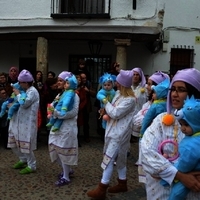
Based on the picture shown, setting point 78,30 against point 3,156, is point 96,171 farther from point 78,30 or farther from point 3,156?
point 78,30

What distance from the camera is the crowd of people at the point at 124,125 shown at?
6.93ft

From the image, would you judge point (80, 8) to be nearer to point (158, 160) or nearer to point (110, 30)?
point (110, 30)

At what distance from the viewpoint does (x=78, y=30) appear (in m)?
10.2

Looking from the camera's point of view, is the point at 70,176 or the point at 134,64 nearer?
the point at 70,176

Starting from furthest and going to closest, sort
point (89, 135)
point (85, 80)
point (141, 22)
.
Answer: point (141, 22) → point (89, 135) → point (85, 80)

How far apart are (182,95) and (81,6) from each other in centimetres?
904

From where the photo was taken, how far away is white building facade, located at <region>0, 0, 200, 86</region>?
32.6 ft

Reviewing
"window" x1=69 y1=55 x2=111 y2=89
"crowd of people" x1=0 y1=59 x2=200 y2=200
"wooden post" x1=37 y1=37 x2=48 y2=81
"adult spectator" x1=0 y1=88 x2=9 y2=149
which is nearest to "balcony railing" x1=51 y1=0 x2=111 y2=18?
"wooden post" x1=37 y1=37 x2=48 y2=81

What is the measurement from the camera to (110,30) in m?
10.0

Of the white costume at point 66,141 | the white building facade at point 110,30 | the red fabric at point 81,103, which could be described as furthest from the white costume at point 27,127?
the white building facade at point 110,30

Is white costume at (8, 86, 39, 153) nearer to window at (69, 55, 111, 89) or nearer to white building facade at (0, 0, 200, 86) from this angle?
white building facade at (0, 0, 200, 86)

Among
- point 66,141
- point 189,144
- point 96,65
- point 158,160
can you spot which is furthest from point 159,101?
point 96,65

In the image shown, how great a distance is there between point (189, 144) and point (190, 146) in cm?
2

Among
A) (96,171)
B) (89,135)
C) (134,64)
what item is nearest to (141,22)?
(134,64)
